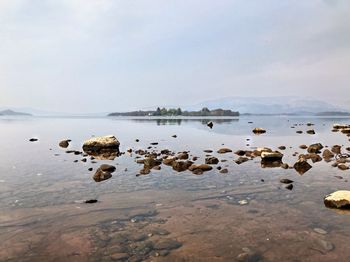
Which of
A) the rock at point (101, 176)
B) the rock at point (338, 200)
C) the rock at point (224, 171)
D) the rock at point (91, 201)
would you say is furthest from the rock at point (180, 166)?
the rock at point (338, 200)

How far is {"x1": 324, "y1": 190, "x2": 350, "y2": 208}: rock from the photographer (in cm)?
1322

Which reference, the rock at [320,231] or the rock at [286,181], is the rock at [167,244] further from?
the rock at [286,181]

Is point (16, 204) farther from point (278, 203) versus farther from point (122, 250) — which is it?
point (278, 203)

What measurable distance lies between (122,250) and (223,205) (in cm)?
584

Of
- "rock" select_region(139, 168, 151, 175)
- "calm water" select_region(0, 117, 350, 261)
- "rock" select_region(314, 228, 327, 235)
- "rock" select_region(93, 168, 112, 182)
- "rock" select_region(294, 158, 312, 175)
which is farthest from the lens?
"rock" select_region(294, 158, 312, 175)

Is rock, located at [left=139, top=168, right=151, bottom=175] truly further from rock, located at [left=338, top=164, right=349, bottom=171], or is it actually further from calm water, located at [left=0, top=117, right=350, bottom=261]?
rock, located at [left=338, top=164, right=349, bottom=171]

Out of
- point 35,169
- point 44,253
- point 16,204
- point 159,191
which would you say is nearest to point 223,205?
point 159,191

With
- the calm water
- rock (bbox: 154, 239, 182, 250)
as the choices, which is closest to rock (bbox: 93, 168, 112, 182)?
the calm water

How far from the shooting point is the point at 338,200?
13.4 metres

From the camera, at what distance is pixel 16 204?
13812 mm

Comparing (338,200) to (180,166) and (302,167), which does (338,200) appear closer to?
(302,167)

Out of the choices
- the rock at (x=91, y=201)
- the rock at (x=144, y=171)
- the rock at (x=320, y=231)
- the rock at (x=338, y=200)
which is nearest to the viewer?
the rock at (x=320, y=231)

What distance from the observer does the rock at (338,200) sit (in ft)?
43.4

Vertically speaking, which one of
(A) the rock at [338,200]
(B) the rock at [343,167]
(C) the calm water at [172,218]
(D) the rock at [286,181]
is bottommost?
(C) the calm water at [172,218]
